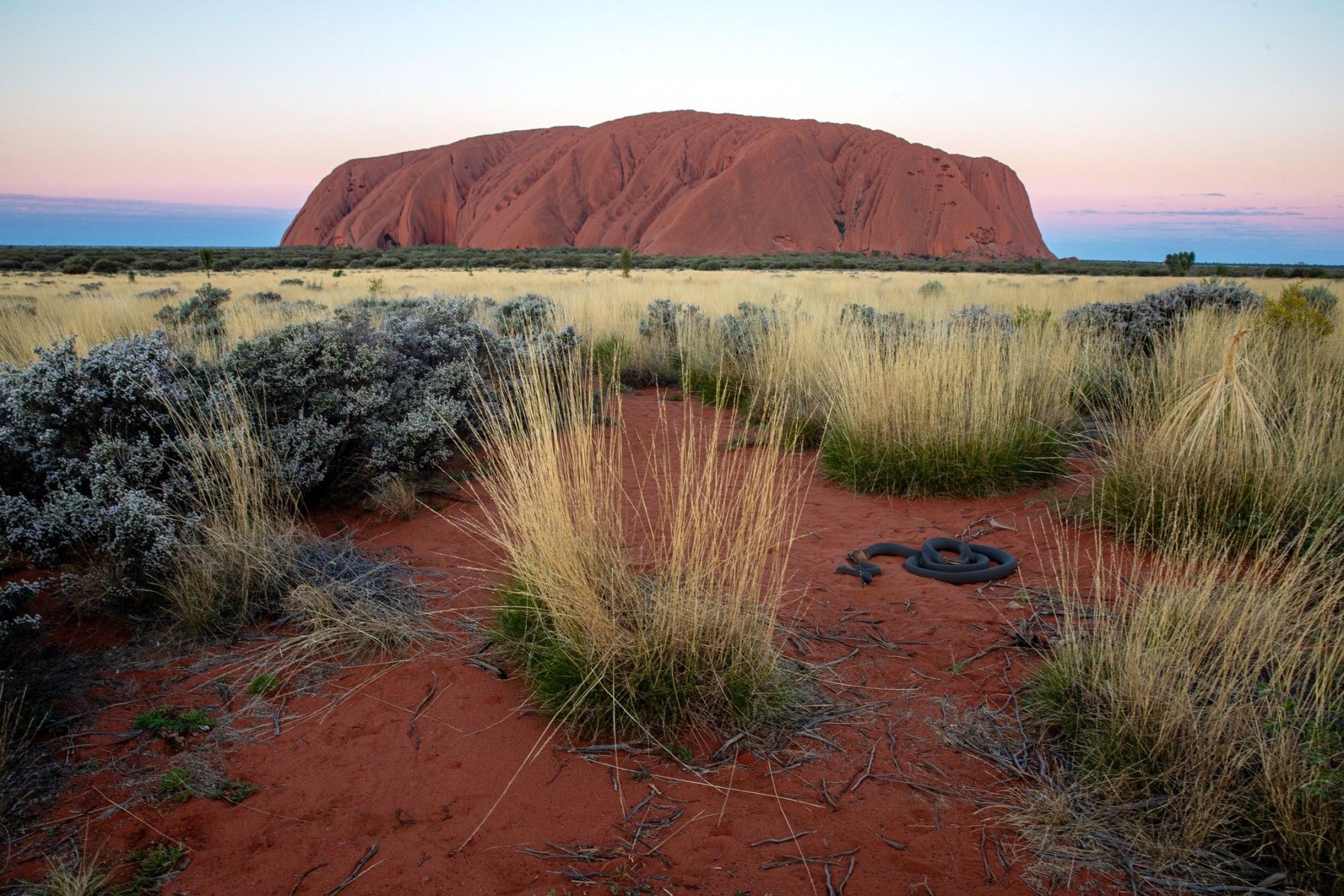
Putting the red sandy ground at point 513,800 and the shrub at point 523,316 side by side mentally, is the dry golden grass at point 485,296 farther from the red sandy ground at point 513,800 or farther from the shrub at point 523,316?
the red sandy ground at point 513,800

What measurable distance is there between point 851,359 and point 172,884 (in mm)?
5348

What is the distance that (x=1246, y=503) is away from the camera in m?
4.12

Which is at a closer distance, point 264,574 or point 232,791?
point 232,791

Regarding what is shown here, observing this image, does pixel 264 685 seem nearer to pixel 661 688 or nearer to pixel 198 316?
pixel 661 688

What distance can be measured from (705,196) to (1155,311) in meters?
58.6

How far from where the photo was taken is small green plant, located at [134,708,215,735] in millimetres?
2740

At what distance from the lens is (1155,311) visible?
364 inches

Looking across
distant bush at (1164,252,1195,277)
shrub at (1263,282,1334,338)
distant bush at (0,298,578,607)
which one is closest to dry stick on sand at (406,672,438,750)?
distant bush at (0,298,578,607)

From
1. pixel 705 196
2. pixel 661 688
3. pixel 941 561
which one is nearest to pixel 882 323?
pixel 941 561

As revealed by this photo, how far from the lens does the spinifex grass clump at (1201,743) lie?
2.03 metres

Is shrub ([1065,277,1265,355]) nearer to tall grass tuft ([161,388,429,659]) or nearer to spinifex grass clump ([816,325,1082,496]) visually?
spinifex grass clump ([816,325,1082,496])

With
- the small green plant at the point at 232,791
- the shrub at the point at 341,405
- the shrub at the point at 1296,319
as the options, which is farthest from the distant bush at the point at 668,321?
the small green plant at the point at 232,791

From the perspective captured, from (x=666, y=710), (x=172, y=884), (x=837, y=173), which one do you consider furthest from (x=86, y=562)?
(x=837, y=173)

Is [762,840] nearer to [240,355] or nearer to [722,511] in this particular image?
[722,511]
